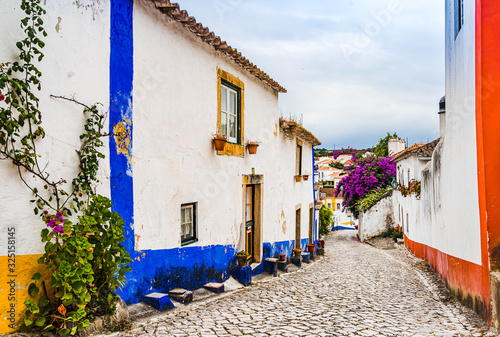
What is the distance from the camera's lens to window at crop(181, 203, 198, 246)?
721 centimetres

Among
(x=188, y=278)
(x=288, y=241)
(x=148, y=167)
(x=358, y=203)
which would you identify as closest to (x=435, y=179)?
(x=288, y=241)

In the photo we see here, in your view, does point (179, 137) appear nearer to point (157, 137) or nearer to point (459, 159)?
point (157, 137)

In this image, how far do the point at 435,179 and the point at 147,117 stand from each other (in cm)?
737

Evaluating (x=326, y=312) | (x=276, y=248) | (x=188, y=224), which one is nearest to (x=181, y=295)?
(x=188, y=224)

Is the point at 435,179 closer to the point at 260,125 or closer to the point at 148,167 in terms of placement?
the point at 260,125

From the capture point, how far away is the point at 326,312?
6426mm

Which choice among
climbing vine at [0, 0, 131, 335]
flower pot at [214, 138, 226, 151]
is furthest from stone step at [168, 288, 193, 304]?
flower pot at [214, 138, 226, 151]

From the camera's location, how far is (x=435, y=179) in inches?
390

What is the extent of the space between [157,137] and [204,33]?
91.8 inches

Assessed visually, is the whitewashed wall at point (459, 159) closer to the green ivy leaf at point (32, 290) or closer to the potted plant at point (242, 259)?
the potted plant at point (242, 259)

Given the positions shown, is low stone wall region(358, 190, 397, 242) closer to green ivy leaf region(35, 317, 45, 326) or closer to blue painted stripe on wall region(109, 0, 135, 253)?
blue painted stripe on wall region(109, 0, 135, 253)

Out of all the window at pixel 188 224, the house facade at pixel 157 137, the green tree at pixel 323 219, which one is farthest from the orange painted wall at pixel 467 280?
the green tree at pixel 323 219

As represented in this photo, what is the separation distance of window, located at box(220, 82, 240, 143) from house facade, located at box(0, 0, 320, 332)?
1.5 inches

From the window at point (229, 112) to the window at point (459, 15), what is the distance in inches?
183
